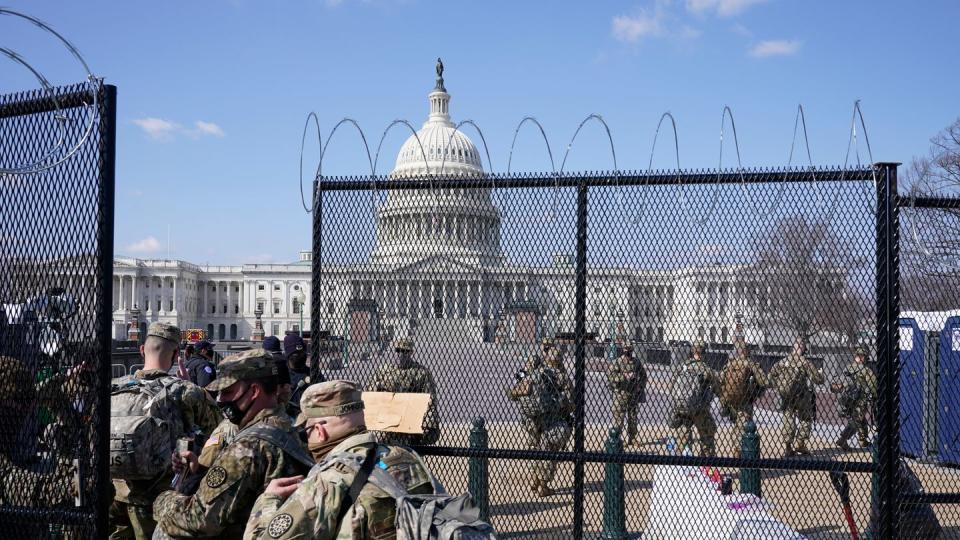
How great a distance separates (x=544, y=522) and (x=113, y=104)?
5.74 m

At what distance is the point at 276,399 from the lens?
13.9ft

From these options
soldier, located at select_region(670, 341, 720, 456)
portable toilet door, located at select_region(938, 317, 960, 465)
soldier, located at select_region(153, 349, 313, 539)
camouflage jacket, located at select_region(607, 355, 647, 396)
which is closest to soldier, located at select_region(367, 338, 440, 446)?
camouflage jacket, located at select_region(607, 355, 647, 396)

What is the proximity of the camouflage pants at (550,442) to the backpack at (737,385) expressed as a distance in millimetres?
1418

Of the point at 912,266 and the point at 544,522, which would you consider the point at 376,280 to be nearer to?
the point at 544,522

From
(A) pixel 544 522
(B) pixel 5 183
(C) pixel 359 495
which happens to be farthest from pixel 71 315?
(A) pixel 544 522

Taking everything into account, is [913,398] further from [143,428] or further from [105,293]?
[105,293]

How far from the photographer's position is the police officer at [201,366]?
8711 mm

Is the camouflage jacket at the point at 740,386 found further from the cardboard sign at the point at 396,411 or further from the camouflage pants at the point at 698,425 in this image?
the cardboard sign at the point at 396,411

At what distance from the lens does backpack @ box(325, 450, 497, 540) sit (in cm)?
281

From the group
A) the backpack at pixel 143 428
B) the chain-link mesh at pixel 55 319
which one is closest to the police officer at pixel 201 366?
the backpack at pixel 143 428

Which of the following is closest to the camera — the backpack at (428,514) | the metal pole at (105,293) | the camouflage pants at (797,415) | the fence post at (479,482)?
the backpack at (428,514)

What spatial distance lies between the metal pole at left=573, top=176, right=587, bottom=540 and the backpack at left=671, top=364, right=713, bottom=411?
34.9 inches

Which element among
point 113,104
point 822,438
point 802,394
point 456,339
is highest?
point 113,104

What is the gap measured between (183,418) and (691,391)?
3982mm
